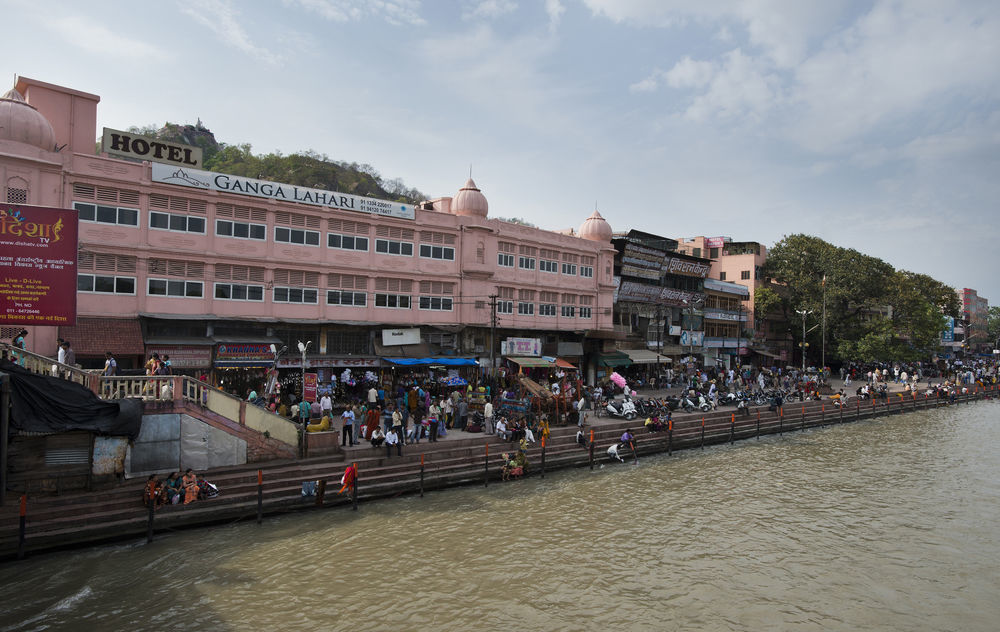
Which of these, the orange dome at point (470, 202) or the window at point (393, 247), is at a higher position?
the orange dome at point (470, 202)

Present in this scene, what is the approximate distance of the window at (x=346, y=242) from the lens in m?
29.3

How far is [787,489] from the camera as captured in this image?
22.1m

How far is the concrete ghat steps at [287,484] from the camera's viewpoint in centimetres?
1419

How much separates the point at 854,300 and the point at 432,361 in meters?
49.4

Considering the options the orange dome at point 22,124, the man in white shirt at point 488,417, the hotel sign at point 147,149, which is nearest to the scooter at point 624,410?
the man in white shirt at point 488,417

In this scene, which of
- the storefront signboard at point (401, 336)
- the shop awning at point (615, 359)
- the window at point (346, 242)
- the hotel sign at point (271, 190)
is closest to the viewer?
the hotel sign at point (271, 190)

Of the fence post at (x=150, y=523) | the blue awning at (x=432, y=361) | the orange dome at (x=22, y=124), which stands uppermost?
the orange dome at (x=22, y=124)

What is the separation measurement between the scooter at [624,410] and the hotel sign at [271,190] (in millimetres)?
15040

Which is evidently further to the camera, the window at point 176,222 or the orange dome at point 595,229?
the orange dome at point 595,229

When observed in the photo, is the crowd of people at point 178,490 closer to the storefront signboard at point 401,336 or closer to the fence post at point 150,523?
the fence post at point 150,523

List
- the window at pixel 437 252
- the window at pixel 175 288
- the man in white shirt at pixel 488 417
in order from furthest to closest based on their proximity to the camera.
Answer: the window at pixel 437 252, the window at pixel 175 288, the man in white shirt at pixel 488 417

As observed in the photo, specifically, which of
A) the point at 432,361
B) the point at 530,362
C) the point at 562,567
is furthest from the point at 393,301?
the point at 562,567

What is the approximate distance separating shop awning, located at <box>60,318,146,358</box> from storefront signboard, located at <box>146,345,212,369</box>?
2.57 feet

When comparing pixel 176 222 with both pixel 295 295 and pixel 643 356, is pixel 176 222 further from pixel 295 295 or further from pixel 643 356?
pixel 643 356
